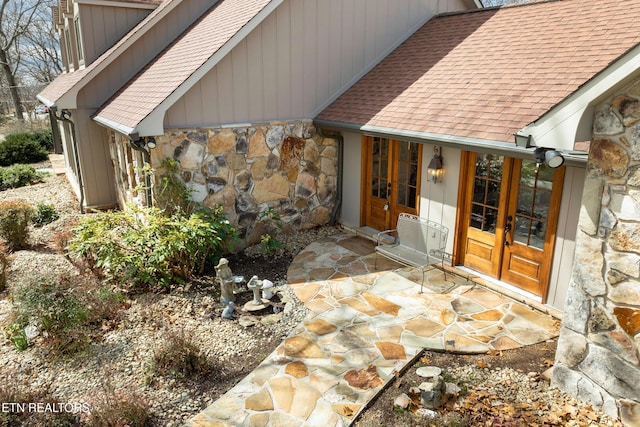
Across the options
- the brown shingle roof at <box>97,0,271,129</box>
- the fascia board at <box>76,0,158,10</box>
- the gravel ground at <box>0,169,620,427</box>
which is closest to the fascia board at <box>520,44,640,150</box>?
the gravel ground at <box>0,169,620,427</box>

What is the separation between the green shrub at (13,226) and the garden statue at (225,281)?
498 cm

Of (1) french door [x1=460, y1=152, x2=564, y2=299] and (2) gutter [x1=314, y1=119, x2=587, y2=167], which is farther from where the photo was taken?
(1) french door [x1=460, y1=152, x2=564, y2=299]

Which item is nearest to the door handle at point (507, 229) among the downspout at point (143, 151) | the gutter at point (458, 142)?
the gutter at point (458, 142)

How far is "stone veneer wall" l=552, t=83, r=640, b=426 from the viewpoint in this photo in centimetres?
387

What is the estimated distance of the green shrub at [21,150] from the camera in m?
18.3

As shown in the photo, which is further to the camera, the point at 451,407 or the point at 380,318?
the point at 380,318

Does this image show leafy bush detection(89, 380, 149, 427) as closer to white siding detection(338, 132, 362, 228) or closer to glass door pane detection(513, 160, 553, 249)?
glass door pane detection(513, 160, 553, 249)

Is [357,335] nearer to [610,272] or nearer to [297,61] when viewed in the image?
[610,272]

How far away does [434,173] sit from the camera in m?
7.46

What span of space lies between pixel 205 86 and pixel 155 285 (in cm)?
342

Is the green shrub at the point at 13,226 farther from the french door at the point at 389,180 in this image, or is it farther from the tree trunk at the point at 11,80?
the tree trunk at the point at 11,80

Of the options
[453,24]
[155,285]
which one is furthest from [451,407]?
[453,24]

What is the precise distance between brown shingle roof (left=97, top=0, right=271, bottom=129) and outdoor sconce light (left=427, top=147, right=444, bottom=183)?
3.84 m

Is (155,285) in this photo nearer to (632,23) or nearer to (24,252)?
(24,252)
